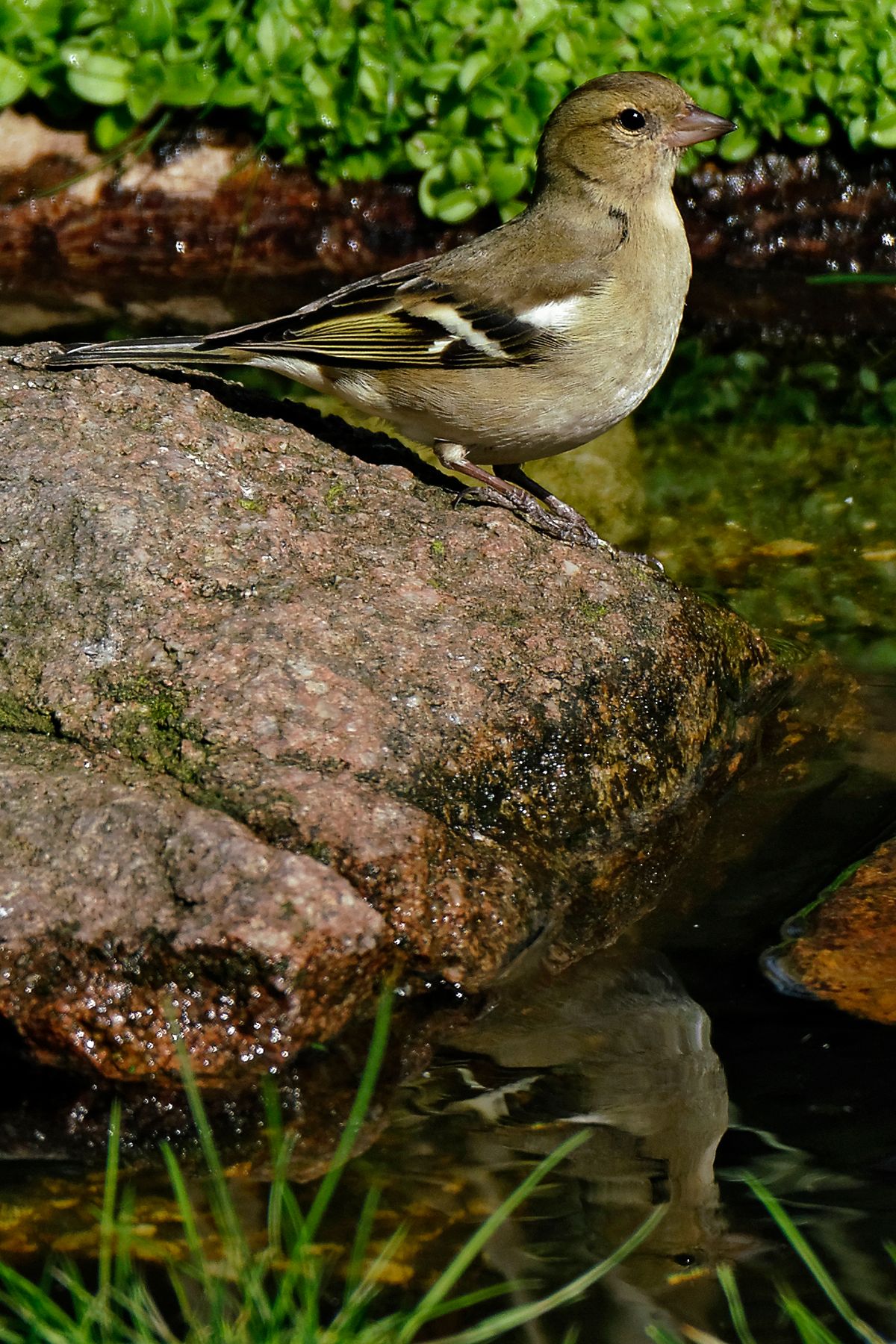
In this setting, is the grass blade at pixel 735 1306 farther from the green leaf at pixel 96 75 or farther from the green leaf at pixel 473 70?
the green leaf at pixel 96 75

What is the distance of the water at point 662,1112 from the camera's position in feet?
9.91

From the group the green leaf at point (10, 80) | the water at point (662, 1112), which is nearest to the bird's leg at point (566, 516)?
the water at point (662, 1112)

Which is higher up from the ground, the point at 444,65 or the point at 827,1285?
the point at 444,65

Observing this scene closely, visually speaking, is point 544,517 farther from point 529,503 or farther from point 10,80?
point 10,80

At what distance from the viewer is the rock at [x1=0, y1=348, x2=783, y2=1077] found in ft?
11.5

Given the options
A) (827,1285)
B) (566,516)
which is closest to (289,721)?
(566,516)

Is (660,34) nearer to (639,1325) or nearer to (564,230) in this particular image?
(564,230)

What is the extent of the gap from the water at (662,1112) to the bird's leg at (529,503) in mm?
903

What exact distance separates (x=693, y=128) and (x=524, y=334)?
3.74ft

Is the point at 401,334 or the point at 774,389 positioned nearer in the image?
the point at 401,334

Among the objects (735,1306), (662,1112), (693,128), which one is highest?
(693,128)

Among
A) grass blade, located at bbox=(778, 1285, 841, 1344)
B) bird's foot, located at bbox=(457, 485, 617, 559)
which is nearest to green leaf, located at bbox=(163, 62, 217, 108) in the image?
bird's foot, located at bbox=(457, 485, 617, 559)

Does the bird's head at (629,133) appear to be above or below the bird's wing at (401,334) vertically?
above

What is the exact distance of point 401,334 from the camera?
5.29 m
